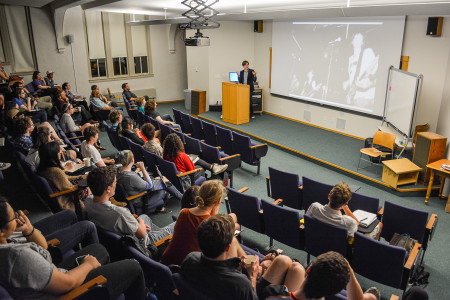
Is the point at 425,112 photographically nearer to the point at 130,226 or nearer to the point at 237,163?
the point at 237,163

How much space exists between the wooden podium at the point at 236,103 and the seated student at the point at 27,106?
4529 millimetres

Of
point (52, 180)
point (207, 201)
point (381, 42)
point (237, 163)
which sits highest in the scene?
point (381, 42)

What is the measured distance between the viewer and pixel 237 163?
5.87 metres

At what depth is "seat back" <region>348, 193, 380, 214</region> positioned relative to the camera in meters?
3.98

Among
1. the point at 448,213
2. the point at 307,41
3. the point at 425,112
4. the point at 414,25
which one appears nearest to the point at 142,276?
the point at 448,213

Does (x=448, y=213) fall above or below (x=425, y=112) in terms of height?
below

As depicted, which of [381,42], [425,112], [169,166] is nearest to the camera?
[169,166]

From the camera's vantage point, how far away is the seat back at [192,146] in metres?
5.98

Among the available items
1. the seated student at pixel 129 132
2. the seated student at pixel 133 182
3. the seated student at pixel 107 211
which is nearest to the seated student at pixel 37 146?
the seated student at pixel 133 182

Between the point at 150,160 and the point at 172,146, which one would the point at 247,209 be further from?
the point at 150,160

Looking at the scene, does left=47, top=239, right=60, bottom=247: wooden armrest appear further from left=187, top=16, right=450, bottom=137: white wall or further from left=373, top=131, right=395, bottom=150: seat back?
left=187, top=16, right=450, bottom=137: white wall

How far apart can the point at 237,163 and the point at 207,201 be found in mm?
3107

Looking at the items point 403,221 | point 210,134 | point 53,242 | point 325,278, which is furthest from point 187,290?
point 210,134

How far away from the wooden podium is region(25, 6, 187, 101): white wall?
4.47 meters
